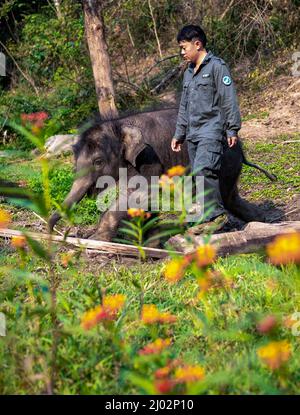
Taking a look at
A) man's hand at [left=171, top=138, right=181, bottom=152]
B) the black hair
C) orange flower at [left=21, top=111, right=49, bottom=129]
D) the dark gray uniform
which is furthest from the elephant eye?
orange flower at [left=21, top=111, right=49, bottom=129]

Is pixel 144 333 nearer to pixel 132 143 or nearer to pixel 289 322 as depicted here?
pixel 289 322

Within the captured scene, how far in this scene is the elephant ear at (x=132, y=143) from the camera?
761 cm

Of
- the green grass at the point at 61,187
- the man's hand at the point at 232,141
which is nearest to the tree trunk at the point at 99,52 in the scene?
the green grass at the point at 61,187

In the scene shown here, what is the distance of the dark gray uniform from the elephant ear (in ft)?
1.66

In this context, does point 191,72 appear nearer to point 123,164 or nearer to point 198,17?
point 123,164

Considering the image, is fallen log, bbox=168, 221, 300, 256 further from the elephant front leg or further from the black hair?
the black hair

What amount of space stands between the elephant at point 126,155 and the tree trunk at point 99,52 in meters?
5.07

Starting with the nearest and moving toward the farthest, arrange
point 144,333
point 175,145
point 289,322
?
point 289,322 < point 144,333 < point 175,145

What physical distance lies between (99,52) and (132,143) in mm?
5951

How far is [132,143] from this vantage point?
7.66 metres

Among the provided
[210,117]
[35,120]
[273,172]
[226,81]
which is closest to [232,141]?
[210,117]
